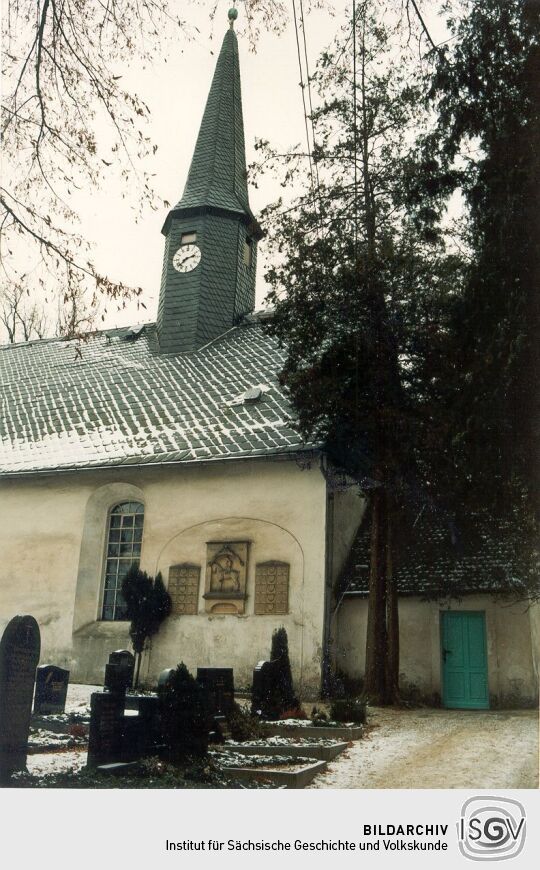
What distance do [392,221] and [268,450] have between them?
11.5ft

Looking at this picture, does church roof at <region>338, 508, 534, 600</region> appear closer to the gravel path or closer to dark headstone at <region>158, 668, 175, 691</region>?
the gravel path

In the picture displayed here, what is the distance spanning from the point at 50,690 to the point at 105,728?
105 inches

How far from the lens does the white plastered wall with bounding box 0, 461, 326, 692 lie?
922cm

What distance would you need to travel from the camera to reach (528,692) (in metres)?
7.70

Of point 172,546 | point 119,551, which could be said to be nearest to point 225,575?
point 172,546

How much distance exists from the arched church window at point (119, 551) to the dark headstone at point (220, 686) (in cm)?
183

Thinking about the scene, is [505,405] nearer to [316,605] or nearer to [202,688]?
[202,688]

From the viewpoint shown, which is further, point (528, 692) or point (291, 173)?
point (291, 173)

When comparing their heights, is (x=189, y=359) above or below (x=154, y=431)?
above

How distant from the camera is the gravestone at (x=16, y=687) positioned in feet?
17.2

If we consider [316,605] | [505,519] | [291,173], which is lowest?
[316,605]

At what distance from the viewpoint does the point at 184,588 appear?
9.28m
